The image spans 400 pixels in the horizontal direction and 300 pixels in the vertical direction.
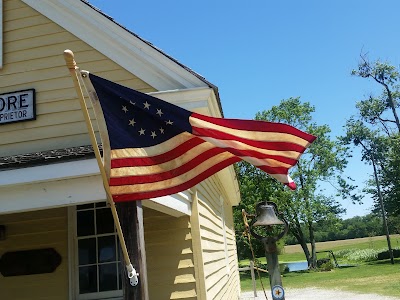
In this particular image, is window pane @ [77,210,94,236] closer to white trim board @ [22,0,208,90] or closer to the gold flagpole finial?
white trim board @ [22,0,208,90]

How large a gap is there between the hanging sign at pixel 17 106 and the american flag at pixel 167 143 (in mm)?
4272

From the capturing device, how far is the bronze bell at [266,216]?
7.23 metres

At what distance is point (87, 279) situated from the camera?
21.3ft

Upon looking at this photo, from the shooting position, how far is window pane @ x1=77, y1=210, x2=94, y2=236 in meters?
6.62

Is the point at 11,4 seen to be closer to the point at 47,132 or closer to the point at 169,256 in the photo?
the point at 47,132

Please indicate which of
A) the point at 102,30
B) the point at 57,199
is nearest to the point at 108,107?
the point at 57,199

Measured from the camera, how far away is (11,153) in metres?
7.06

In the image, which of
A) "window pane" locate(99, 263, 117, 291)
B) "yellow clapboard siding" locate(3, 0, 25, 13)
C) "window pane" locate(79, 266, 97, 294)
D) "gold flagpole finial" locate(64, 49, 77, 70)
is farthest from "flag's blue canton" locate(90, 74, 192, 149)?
"yellow clapboard siding" locate(3, 0, 25, 13)

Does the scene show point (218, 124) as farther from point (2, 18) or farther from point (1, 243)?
point (2, 18)

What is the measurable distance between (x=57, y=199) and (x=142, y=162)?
5.03 ft

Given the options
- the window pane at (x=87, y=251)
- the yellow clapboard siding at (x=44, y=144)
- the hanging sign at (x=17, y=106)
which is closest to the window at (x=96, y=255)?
the window pane at (x=87, y=251)

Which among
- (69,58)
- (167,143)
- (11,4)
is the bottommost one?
(167,143)

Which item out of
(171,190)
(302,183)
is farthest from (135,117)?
(302,183)

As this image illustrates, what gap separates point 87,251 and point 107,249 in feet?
1.02
